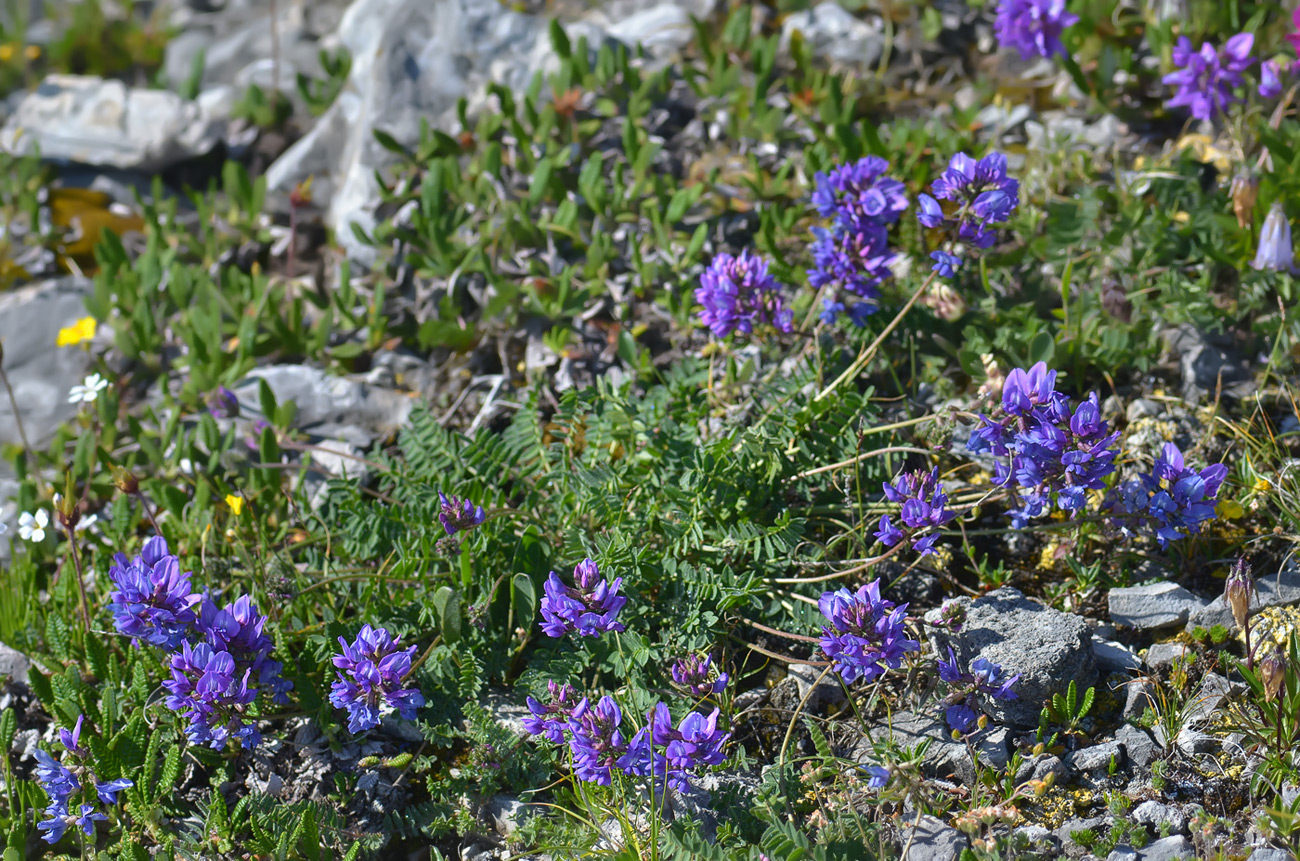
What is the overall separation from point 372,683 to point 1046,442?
1700mm

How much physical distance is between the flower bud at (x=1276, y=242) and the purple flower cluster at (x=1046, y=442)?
110 centimetres

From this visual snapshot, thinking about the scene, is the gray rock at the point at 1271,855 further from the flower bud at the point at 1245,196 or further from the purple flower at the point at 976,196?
the flower bud at the point at 1245,196

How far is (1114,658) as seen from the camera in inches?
111

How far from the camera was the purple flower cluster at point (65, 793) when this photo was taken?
2674mm

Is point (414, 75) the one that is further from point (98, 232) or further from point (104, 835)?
point (104, 835)

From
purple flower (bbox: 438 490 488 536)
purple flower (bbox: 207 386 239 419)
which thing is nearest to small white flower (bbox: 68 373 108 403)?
purple flower (bbox: 207 386 239 419)

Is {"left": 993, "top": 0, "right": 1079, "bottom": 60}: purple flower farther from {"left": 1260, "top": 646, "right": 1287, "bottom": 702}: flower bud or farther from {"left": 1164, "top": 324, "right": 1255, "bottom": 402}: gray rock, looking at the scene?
{"left": 1260, "top": 646, "right": 1287, "bottom": 702}: flower bud

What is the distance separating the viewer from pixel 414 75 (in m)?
5.24

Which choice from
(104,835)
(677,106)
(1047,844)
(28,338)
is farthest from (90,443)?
(1047,844)

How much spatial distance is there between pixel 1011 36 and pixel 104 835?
3.89 metres

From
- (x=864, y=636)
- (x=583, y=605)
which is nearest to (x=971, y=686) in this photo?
(x=864, y=636)

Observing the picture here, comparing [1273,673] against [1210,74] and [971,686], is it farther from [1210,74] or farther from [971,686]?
[1210,74]

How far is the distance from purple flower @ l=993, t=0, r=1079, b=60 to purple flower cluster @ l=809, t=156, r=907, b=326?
111cm

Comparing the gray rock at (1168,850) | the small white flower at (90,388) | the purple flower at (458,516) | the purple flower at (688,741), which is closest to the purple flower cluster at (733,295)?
the purple flower at (458,516)
